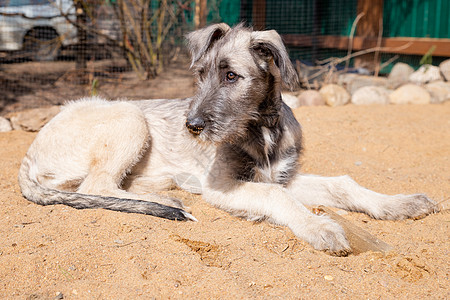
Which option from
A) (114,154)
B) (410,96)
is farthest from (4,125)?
(410,96)

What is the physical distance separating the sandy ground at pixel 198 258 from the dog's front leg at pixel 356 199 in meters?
0.09

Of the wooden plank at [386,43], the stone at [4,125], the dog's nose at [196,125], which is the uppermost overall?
the wooden plank at [386,43]

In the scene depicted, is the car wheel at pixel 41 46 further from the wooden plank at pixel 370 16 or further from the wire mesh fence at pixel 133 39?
the wooden plank at pixel 370 16

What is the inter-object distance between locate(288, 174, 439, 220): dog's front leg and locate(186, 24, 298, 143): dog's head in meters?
0.90

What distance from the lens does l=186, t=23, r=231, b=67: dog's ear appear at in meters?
3.62

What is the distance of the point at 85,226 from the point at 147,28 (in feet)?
22.6

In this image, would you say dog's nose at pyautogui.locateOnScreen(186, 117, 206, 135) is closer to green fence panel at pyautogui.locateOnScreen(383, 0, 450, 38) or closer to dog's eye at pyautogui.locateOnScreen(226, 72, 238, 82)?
dog's eye at pyautogui.locateOnScreen(226, 72, 238, 82)

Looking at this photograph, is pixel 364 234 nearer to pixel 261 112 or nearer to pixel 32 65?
pixel 261 112

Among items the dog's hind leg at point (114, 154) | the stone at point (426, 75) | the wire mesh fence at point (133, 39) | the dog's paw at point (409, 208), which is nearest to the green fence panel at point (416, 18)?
the wire mesh fence at point (133, 39)

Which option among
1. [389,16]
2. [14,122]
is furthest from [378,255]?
[389,16]

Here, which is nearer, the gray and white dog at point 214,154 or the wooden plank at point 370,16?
the gray and white dog at point 214,154

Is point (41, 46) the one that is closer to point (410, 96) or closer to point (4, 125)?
point (4, 125)

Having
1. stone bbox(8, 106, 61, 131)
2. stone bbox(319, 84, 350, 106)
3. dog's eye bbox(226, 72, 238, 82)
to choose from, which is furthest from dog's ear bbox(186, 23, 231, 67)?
stone bbox(319, 84, 350, 106)

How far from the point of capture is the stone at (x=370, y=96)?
838cm
